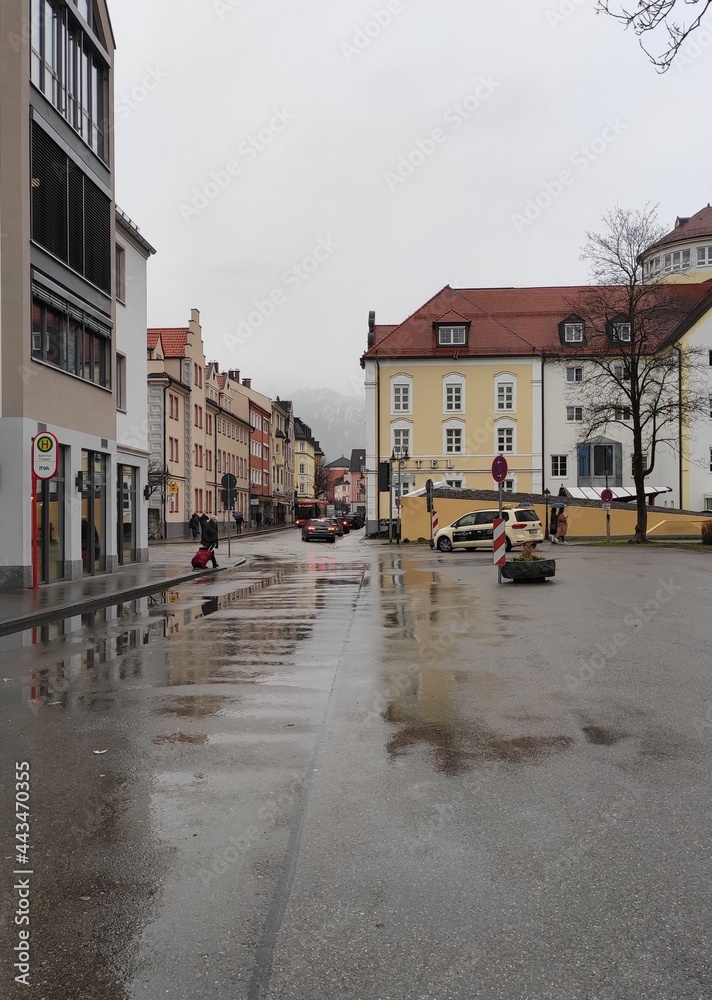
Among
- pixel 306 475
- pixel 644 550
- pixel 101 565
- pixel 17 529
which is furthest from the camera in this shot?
pixel 306 475

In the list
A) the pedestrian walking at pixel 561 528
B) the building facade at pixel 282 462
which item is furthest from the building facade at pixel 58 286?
the building facade at pixel 282 462

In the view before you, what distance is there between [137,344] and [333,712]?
25718 millimetres

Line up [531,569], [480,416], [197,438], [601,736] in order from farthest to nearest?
[197,438] < [480,416] < [531,569] < [601,736]

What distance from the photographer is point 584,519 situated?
172 feet

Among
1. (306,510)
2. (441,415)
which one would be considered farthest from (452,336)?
(306,510)

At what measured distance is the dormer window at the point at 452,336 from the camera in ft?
217

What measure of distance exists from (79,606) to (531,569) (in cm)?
976

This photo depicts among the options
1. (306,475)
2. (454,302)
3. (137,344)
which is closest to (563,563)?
(137,344)

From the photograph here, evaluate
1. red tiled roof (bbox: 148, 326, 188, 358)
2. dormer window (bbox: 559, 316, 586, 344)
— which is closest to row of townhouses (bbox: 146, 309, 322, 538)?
red tiled roof (bbox: 148, 326, 188, 358)

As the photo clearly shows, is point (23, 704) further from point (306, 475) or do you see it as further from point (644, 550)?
point (306, 475)

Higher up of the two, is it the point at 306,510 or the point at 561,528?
the point at 306,510

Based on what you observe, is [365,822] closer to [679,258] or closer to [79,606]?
[79,606]

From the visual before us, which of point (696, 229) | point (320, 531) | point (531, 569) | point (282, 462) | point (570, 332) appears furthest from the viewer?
point (282, 462)

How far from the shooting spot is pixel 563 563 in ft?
91.0
